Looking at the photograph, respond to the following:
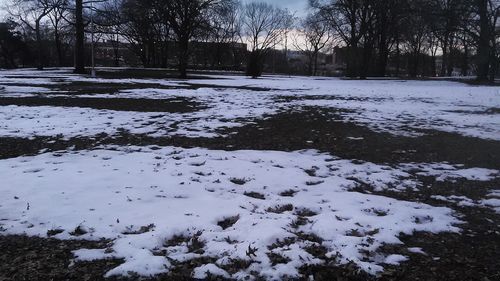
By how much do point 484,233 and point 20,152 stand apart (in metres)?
7.44

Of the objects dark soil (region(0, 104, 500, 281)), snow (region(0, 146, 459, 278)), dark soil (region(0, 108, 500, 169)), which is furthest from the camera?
dark soil (region(0, 108, 500, 169))

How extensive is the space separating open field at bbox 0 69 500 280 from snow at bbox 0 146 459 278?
0.02 metres

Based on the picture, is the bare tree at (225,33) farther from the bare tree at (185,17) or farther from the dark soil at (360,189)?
the dark soil at (360,189)

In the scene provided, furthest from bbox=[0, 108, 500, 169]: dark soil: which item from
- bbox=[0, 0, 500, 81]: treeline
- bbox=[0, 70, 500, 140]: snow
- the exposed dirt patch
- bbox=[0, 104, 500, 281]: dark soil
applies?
bbox=[0, 0, 500, 81]: treeline

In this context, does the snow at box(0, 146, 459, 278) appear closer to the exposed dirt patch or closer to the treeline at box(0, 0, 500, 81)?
the exposed dirt patch

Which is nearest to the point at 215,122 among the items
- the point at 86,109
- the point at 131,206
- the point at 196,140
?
the point at 196,140

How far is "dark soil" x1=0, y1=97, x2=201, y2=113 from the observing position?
48.3 ft

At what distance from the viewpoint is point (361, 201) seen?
5.99m

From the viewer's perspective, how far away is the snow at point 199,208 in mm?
4500

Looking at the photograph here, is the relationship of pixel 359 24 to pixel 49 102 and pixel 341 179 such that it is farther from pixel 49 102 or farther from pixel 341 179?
Answer: pixel 341 179

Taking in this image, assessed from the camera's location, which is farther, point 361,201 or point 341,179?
point 341,179

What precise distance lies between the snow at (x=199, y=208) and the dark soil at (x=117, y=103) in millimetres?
6742

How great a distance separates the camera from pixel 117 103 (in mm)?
15781

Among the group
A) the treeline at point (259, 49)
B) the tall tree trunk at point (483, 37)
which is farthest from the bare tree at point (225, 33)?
the tall tree trunk at point (483, 37)
